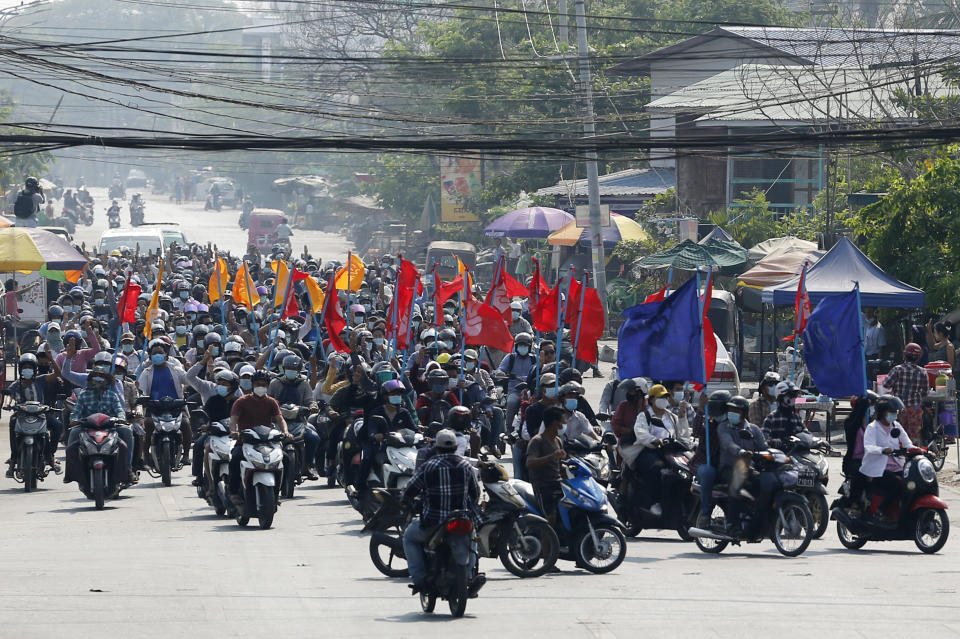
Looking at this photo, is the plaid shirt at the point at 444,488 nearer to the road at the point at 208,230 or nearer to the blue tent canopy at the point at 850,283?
the blue tent canopy at the point at 850,283

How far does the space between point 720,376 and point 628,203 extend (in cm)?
2152

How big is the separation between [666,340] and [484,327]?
172 inches

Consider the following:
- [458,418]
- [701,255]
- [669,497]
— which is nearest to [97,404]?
[458,418]

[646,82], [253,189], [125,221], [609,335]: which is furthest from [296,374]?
[253,189]

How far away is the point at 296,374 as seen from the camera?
1588cm

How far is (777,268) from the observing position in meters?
25.7

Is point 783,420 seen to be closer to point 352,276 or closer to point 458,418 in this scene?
point 458,418

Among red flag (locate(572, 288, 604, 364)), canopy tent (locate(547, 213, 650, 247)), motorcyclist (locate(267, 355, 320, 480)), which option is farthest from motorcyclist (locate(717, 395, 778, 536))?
canopy tent (locate(547, 213, 650, 247))

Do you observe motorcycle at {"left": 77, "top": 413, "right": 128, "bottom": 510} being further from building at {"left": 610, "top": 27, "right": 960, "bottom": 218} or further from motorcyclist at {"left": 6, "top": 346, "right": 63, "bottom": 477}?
building at {"left": 610, "top": 27, "right": 960, "bottom": 218}

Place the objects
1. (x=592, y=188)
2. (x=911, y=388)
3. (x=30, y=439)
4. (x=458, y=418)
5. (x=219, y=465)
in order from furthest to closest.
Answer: (x=592, y=188) → (x=911, y=388) → (x=30, y=439) → (x=219, y=465) → (x=458, y=418)

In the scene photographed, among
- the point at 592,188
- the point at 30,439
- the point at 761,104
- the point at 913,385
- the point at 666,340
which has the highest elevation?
the point at 761,104

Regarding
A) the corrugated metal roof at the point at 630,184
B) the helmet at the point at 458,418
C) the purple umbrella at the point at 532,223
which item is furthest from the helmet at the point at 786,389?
the corrugated metal roof at the point at 630,184

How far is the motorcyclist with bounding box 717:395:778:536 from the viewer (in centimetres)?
1244

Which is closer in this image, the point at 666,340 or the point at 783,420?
the point at 783,420
